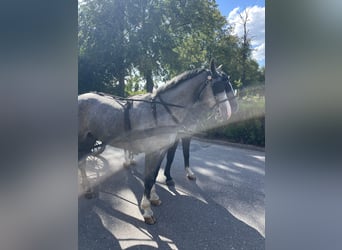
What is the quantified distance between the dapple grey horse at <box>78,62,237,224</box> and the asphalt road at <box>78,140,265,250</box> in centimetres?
17

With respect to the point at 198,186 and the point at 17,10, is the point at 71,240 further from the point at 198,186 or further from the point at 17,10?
the point at 198,186

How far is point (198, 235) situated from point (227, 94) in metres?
1.04

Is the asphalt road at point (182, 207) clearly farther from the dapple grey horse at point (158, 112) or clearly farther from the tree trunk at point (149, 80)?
the tree trunk at point (149, 80)

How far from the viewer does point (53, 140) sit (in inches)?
21.1

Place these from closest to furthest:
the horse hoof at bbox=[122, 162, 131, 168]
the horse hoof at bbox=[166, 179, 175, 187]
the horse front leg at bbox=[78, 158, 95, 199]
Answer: the horse front leg at bbox=[78, 158, 95, 199]
the horse hoof at bbox=[166, 179, 175, 187]
the horse hoof at bbox=[122, 162, 131, 168]

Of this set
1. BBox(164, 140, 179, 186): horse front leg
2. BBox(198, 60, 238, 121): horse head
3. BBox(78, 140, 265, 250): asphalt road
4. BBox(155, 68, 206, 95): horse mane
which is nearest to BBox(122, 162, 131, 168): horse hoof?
BBox(78, 140, 265, 250): asphalt road

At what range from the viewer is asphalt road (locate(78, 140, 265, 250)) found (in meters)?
1.38

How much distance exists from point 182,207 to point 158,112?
2.70 feet

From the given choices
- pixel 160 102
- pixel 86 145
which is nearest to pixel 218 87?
pixel 160 102

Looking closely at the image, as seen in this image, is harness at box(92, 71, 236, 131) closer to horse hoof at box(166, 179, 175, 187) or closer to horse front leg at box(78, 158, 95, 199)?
horse front leg at box(78, 158, 95, 199)

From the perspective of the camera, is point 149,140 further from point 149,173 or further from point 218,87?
point 218,87

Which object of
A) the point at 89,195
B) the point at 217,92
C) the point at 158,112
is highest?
the point at 217,92

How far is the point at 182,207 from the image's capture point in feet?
5.76

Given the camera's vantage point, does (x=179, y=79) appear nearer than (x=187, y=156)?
Yes
